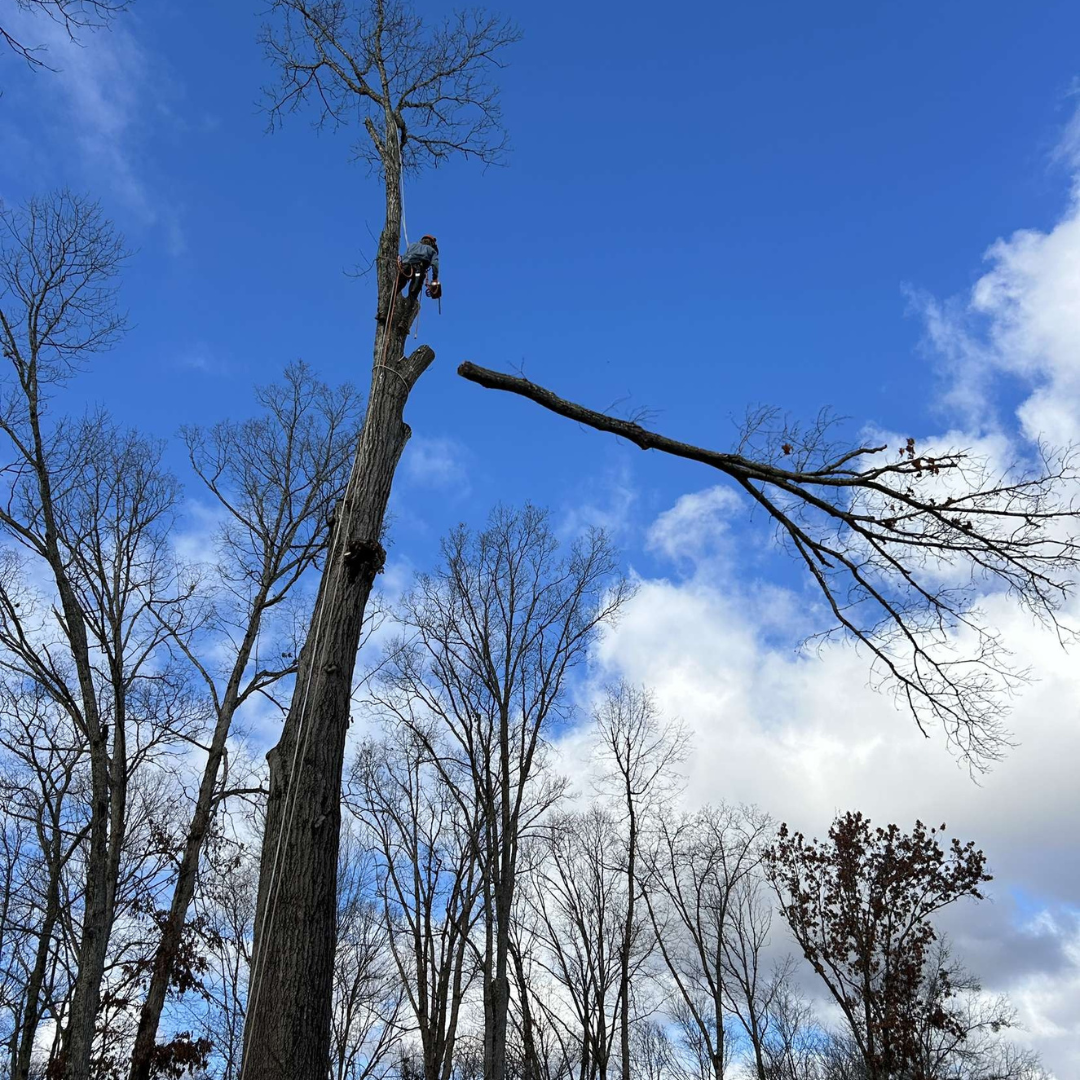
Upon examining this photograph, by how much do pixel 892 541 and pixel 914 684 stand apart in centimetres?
81

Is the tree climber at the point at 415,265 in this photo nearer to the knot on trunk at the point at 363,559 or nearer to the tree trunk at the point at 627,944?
the knot on trunk at the point at 363,559

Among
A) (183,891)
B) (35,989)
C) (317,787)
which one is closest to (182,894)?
(183,891)

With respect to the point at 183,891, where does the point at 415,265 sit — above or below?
above

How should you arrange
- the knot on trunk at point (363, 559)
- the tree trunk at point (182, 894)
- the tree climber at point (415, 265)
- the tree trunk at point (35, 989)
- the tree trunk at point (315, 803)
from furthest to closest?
the tree trunk at point (35, 989) → the tree trunk at point (182, 894) → the tree climber at point (415, 265) → the knot on trunk at point (363, 559) → the tree trunk at point (315, 803)

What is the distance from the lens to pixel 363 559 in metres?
4.15

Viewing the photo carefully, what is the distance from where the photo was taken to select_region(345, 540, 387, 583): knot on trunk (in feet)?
13.5

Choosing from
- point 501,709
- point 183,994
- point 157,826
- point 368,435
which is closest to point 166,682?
point 157,826

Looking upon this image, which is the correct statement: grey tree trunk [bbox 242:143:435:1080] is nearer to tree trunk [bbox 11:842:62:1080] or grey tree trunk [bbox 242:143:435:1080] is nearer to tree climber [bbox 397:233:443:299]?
tree climber [bbox 397:233:443:299]

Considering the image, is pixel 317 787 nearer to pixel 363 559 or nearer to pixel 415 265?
pixel 363 559

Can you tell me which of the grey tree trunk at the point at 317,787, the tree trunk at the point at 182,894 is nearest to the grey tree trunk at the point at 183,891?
the tree trunk at the point at 182,894

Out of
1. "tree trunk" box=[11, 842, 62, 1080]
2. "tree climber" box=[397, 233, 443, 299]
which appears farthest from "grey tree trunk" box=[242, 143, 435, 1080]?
"tree trunk" box=[11, 842, 62, 1080]

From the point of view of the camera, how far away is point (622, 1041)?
53.9 feet

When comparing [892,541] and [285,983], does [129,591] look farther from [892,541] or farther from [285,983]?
[892,541]

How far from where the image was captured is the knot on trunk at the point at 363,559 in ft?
13.5
